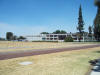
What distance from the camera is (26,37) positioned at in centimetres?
14350

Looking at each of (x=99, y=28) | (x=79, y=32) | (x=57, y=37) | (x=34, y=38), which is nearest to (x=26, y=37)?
(x=34, y=38)

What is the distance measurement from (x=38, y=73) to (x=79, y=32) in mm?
61738

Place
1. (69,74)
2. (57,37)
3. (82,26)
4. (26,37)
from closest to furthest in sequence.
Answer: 1. (69,74)
2. (82,26)
3. (57,37)
4. (26,37)

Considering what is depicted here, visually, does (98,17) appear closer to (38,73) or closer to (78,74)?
(78,74)

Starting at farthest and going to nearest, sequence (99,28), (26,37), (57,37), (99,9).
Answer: (26,37)
(57,37)
(99,28)
(99,9)

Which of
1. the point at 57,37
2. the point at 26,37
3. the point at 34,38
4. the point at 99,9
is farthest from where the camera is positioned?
the point at 26,37

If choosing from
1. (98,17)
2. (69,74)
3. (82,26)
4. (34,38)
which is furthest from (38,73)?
(34,38)

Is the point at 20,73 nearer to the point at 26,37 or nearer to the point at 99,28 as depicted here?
A: the point at 99,28

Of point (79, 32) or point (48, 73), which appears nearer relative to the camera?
point (48, 73)

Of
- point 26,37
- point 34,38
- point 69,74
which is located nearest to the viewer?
point 69,74

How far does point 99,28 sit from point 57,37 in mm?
107686

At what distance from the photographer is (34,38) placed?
5261 inches

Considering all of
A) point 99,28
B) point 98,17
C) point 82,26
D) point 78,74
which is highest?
point 82,26

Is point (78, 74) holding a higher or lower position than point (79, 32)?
lower
